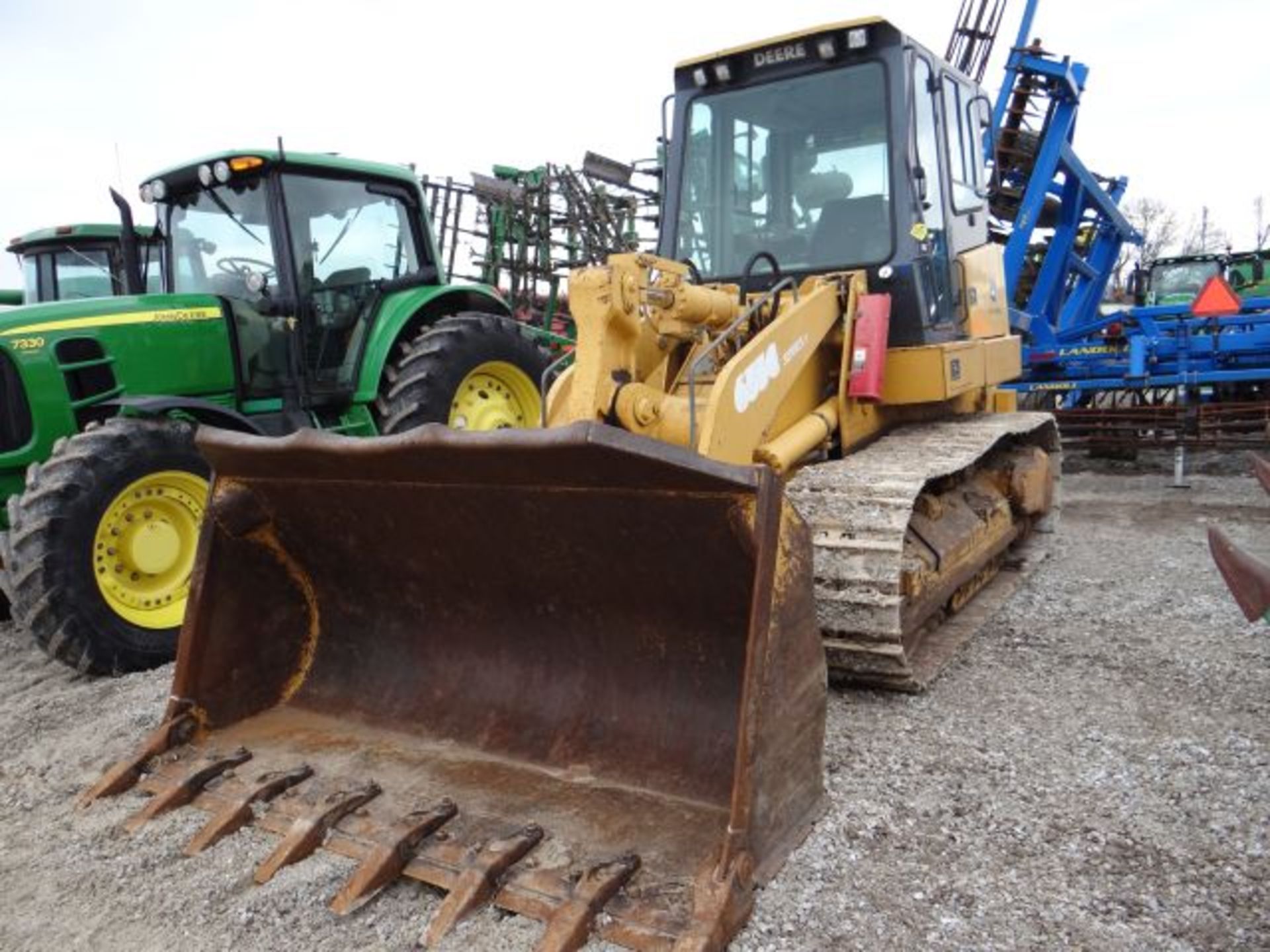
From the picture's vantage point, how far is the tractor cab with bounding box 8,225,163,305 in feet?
25.5

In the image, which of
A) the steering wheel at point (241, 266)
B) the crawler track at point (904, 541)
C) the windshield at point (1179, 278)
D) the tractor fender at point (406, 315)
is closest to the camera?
the crawler track at point (904, 541)

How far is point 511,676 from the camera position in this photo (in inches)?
121

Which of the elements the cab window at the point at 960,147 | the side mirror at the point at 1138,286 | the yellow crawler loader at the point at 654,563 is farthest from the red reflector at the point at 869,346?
the side mirror at the point at 1138,286

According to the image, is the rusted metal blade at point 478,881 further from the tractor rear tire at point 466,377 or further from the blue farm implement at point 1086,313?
the blue farm implement at point 1086,313

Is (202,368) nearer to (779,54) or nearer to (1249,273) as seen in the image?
(779,54)

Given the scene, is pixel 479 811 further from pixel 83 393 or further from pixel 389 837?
pixel 83 393

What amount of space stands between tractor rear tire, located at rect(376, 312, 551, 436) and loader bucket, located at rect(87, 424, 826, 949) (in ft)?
7.09

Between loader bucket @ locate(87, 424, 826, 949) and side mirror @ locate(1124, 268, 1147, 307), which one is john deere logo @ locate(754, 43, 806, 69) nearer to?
loader bucket @ locate(87, 424, 826, 949)

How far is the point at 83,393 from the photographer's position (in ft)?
15.7

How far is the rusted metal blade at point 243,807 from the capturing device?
261 cm

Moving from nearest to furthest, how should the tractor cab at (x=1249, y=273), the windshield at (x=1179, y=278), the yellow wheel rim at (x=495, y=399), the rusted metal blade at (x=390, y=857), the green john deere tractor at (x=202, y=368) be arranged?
the rusted metal blade at (x=390, y=857) < the green john deere tractor at (x=202, y=368) < the yellow wheel rim at (x=495, y=399) < the tractor cab at (x=1249, y=273) < the windshield at (x=1179, y=278)

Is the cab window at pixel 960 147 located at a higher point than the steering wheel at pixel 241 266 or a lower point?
higher

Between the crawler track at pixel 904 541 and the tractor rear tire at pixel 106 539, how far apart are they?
8.91ft

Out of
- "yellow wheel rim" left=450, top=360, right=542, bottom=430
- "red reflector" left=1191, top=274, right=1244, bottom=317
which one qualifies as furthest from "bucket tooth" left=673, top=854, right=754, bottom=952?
"red reflector" left=1191, top=274, right=1244, bottom=317
